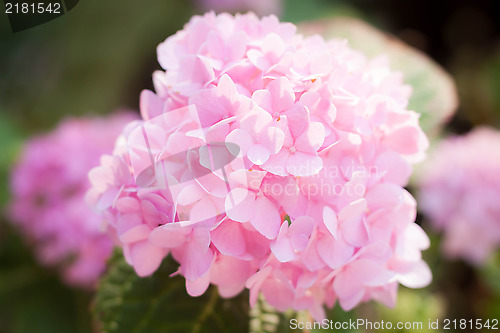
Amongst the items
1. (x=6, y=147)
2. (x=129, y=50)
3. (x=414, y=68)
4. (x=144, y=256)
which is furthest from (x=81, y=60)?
(x=144, y=256)

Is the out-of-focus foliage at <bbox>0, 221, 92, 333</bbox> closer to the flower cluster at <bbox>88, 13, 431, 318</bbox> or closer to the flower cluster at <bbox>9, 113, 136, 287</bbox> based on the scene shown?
the flower cluster at <bbox>9, 113, 136, 287</bbox>

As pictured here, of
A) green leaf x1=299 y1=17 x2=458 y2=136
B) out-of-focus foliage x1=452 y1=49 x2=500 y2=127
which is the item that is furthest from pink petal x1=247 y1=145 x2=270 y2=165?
out-of-focus foliage x1=452 y1=49 x2=500 y2=127

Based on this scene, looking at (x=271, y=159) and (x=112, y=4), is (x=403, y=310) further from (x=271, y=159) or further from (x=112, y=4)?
(x=112, y=4)

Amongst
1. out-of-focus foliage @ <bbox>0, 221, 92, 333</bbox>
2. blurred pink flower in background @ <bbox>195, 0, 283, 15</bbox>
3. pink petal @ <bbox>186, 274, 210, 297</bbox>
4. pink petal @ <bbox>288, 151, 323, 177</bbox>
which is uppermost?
pink petal @ <bbox>288, 151, 323, 177</bbox>

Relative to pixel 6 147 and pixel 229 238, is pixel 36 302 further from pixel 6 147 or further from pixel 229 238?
pixel 229 238

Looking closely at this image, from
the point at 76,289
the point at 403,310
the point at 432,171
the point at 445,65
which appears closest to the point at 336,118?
the point at 403,310

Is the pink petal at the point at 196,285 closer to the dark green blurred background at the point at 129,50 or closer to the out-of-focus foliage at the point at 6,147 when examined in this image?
the out-of-focus foliage at the point at 6,147

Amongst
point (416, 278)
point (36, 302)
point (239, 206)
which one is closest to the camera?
point (239, 206)
